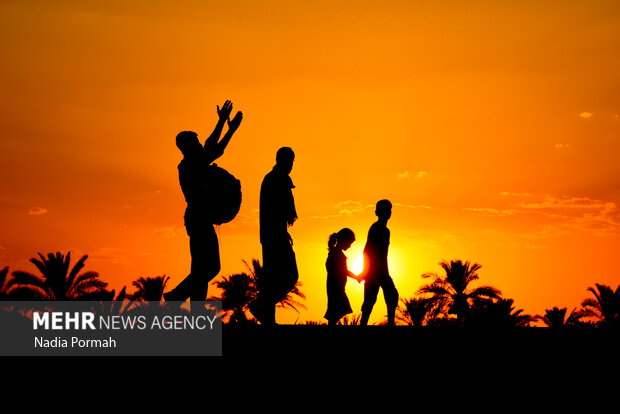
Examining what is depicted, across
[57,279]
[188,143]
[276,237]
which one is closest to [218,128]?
[188,143]

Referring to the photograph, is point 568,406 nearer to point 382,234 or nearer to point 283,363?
point 283,363

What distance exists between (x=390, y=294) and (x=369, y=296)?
36 centimetres

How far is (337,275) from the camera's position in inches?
522

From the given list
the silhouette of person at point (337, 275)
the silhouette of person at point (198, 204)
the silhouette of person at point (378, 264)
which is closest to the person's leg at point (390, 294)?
the silhouette of person at point (378, 264)

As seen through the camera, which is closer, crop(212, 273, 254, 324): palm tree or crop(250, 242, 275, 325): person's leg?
crop(250, 242, 275, 325): person's leg

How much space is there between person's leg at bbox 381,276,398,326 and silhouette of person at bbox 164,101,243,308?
162 inches

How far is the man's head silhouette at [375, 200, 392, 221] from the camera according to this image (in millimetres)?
12549

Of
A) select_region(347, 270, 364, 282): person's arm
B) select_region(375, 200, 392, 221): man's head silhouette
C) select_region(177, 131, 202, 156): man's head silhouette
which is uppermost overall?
select_region(177, 131, 202, 156): man's head silhouette

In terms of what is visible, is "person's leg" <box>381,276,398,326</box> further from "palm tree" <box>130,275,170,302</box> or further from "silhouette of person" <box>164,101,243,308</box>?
"palm tree" <box>130,275,170,302</box>

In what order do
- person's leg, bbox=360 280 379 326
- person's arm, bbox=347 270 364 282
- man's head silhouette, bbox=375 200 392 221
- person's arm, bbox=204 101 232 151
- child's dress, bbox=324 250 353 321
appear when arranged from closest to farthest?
person's arm, bbox=204 101 232 151 → man's head silhouette, bbox=375 200 392 221 → person's leg, bbox=360 280 379 326 → person's arm, bbox=347 270 364 282 → child's dress, bbox=324 250 353 321

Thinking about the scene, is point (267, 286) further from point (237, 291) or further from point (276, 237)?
point (237, 291)

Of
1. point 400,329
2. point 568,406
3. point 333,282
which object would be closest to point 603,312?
point 333,282

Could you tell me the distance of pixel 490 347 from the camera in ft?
27.7

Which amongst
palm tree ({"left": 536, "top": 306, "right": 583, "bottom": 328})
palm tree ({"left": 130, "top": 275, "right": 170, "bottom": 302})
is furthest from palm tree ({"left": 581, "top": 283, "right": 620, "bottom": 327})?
palm tree ({"left": 130, "top": 275, "right": 170, "bottom": 302})
